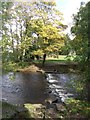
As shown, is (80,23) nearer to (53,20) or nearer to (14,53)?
(14,53)

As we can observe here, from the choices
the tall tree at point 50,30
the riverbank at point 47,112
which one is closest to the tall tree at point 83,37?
the riverbank at point 47,112

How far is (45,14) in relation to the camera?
21766mm

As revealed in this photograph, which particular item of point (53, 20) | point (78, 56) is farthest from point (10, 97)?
point (53, 20)

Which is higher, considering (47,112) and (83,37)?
(83,37)

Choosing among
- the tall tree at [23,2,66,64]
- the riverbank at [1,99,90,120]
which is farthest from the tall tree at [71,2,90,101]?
the tall tree at [23,2,66,64]

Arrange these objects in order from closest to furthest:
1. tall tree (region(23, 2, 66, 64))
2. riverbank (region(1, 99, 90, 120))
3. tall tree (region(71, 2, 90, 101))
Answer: riverbank (region(1, 99, 90, 120)) < tall tree (region(71, 2, 90, 101)) < tall tree (region(23, 2, 66, 64))

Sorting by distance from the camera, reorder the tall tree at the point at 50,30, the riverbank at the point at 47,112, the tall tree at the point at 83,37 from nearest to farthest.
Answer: the riverbank at the point at 47,112, the tall tree at the point at 83,37, the tall tree at the point at 50,30

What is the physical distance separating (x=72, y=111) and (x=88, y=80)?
3.34ft

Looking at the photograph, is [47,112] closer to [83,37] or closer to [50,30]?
[83,37]

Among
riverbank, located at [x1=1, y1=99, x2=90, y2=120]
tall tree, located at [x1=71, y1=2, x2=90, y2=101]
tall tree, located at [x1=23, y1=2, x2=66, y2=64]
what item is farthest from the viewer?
tall tree, located at [x1=23, y1=2, x2=66, y2=64]

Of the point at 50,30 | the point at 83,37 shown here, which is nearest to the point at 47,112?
the point at 83,37

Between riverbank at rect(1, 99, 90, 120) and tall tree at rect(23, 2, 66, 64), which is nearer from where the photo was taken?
riverbank at rect(1, 99, 90, 120)

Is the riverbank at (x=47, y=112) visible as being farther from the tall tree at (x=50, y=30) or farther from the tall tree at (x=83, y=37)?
the tall tree at (x=50, y=30)

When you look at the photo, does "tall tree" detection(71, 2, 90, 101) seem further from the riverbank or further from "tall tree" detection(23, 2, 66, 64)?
"tall tree" detection(23, 2, 66, 64)
